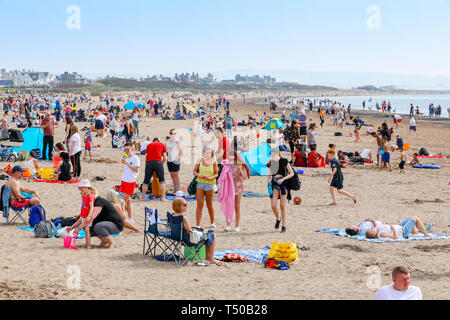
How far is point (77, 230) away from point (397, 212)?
268 inches

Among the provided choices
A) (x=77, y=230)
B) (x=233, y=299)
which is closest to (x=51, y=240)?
(x=77, y=230)

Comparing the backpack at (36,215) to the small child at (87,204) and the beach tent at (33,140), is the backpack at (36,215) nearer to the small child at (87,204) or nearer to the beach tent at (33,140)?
the small child at (87,204)

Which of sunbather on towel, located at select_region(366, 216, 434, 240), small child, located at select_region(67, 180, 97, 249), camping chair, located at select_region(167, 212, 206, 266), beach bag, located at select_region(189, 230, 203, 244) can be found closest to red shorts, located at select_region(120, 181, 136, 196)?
small child, located at select_region(67, 180, 97, 249)

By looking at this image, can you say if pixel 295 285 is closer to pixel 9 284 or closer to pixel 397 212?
pixel 9 284

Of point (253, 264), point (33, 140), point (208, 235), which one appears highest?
point (33, 140)

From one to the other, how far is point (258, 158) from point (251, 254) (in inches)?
334

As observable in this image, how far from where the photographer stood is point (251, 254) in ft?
27.9

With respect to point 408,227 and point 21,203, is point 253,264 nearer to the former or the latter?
point 408,227

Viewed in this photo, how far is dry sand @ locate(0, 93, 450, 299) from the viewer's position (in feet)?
21.9

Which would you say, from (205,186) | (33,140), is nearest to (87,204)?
(205,186)

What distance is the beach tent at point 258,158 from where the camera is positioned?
16.6 m

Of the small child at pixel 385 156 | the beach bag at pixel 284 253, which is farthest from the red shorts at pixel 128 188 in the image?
the small child at pixel 385 156

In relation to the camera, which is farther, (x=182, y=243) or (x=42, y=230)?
(x=42, y=230)

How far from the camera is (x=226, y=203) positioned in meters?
10.2
